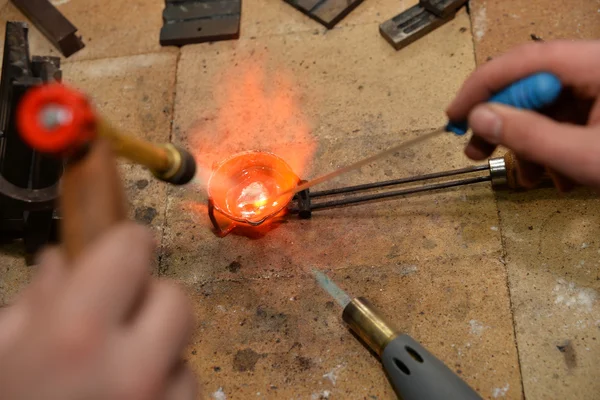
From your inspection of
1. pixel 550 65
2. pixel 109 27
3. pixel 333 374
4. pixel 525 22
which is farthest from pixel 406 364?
pixel 109 27

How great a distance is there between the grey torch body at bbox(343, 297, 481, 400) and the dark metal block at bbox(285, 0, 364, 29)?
147 centimetres

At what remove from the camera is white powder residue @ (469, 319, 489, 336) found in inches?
73.2

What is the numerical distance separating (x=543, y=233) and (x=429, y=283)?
466 mm

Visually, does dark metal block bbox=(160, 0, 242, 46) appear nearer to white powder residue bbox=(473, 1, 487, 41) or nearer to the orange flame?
the orange flame

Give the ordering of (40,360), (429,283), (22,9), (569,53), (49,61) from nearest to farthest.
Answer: (40,360), (569,53), (429,283), (49,61), (22,9)

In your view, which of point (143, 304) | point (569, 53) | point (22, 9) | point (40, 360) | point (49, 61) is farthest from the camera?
point (22, 9)

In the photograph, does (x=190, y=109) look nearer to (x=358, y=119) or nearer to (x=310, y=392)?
(x=358, y=119)

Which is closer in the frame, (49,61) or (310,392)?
(310,392)

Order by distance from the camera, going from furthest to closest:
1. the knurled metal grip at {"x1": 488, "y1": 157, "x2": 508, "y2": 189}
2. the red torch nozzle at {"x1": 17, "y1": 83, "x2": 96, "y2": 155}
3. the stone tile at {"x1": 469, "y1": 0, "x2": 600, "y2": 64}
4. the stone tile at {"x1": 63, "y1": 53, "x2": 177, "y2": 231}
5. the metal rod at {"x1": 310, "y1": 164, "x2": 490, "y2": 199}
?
the stone tile at {"x1": 469, "y1": 0, "x2": 600, "y2": 64} < the stone tile at {"x1": 63, "y1": 53, "x2": 177, "y2": 231} < the metal rod at {"x1": 310, "y1": 164, "x2": 490, "y2": 199} < the knurled metal grip at {"x1": 488, "y1": 157, "x2": 508, "y2": 189} < the red torch nozzle at {"x1": 17, "y1": 83, "x2": 96, "y2": 155}

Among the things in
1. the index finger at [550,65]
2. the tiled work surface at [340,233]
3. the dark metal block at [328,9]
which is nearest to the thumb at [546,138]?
the index finger at [550,65]

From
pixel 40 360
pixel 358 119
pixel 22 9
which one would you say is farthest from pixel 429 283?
pixel 22 9

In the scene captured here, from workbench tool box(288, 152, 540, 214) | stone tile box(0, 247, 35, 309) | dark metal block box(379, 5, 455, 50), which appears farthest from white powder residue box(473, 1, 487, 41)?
stone tile box(0, 247, 35, 309)

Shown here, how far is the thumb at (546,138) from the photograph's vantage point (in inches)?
49.6

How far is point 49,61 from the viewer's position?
2162 mm
